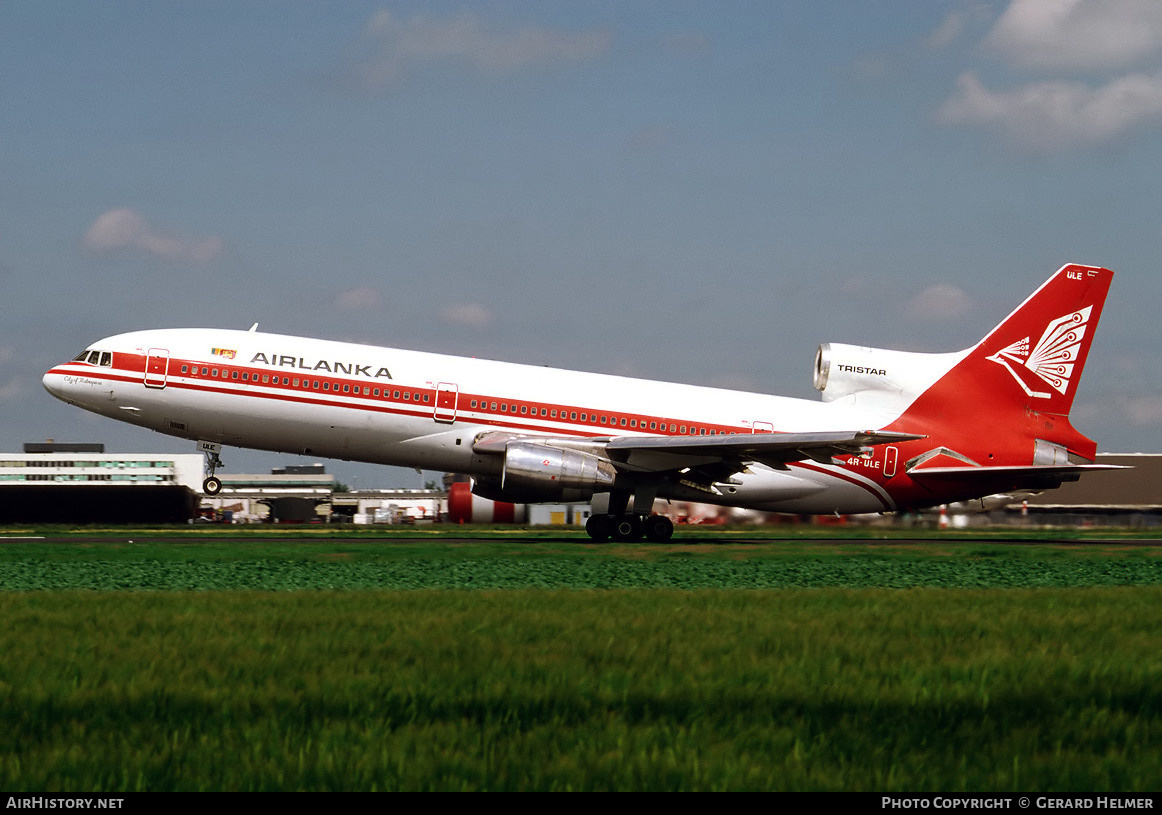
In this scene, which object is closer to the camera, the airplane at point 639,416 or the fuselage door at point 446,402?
the airplane at point 639,416

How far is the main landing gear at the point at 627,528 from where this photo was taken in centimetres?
3284

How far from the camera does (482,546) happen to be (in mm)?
28641

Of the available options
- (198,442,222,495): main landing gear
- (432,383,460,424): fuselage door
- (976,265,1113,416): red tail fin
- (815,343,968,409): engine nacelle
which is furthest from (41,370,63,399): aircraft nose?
(976,265,1113,416): red tail fin

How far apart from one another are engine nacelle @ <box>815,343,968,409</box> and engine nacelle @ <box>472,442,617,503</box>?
8.32 metres

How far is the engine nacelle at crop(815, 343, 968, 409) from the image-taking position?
35.3 metres

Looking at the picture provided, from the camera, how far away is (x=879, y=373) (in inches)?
1395

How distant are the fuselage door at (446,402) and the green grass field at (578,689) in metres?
14.6

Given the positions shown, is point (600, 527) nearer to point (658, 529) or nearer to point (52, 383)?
point (658, 529)

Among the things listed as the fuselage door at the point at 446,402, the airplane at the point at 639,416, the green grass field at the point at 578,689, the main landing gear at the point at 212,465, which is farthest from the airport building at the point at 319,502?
the green grass field at the point at 578,689

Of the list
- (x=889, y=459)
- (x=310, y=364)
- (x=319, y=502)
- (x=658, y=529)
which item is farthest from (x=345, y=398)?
(x=319, y=502)

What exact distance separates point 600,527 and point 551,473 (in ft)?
11.3

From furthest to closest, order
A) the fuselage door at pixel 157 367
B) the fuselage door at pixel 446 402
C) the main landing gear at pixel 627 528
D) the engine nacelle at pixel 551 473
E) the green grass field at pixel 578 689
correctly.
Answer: the main landing gear at pixel 627 528 < the fuselage door at pixel 446 402 < the fuselage door at pixel 157 367 < the engine nacelle at pixel 551 473 < the green grass field at pixel 578 689

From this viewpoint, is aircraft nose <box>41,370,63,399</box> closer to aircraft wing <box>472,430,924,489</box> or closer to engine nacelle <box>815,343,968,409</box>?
aircraft wing <box>472,430,924,489</box>

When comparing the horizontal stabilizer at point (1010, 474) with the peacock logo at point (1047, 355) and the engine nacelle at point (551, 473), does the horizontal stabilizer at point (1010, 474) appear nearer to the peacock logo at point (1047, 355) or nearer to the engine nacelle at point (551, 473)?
the peacock logo at point (1047, 355)
